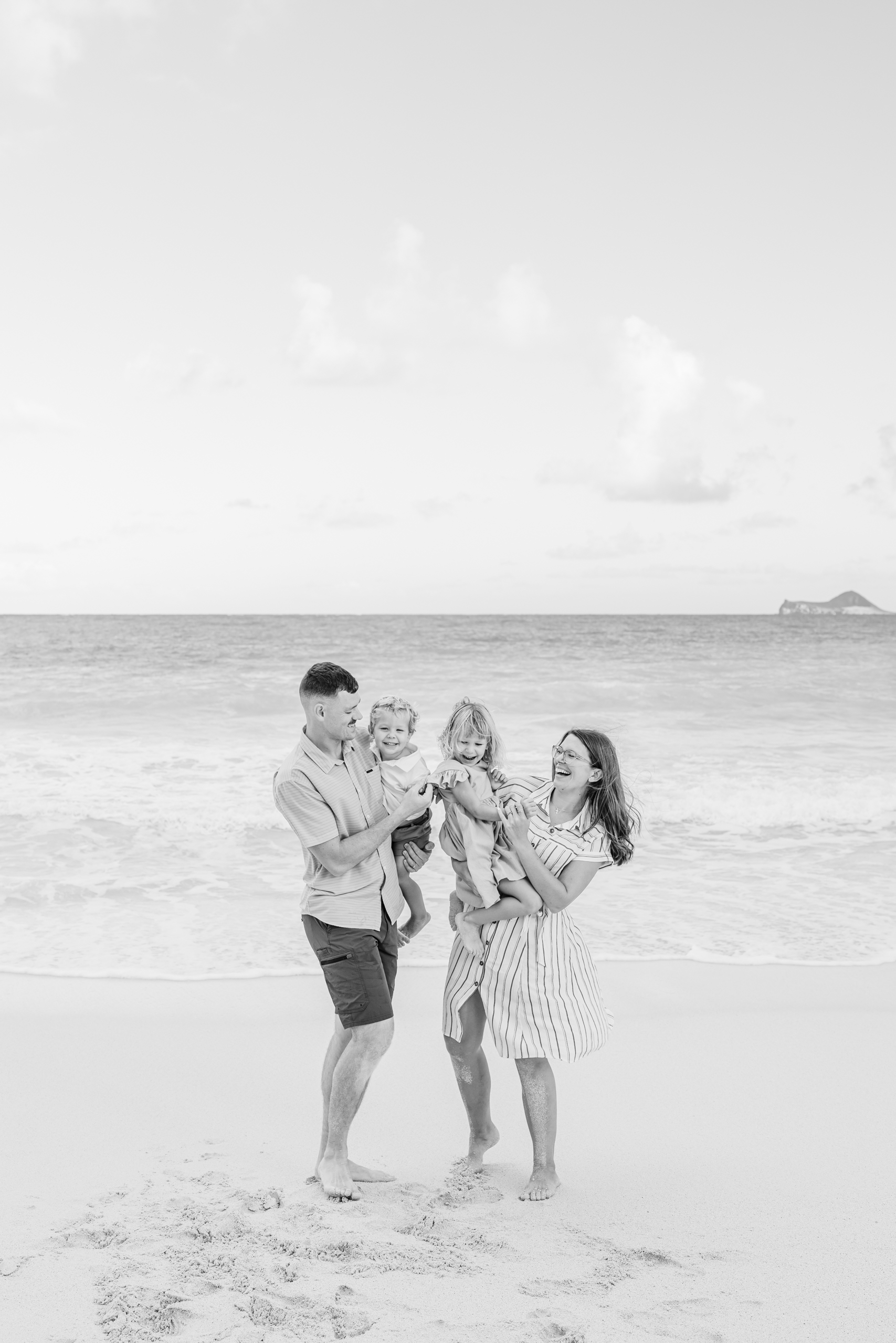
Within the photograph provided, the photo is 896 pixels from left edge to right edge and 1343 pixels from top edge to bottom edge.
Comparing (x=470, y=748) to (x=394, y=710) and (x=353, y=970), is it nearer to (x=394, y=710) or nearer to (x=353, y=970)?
(x=394, y=710)

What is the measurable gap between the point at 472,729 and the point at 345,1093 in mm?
1282

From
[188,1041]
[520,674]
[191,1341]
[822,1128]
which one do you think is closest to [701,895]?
[822,1128]

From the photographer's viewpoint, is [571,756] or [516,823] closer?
[516,823]

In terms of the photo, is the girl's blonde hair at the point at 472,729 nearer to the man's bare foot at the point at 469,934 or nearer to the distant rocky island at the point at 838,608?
the man's bare foot at the point at 469,934

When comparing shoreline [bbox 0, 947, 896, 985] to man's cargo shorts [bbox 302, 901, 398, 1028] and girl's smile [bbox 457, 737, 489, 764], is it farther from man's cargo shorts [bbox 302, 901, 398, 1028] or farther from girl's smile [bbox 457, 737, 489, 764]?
girl's smile [bbox 457, 737, 489, 764]

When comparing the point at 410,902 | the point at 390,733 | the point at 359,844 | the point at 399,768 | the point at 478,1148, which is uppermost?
the point at 390,733

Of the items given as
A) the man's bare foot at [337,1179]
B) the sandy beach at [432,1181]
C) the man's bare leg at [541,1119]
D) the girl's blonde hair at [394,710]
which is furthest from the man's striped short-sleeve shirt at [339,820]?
the sandy beach at [432,1181]

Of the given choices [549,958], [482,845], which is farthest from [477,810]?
[549,958]

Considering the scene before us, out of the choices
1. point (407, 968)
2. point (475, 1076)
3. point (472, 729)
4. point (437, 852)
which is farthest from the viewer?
point (437, 852)

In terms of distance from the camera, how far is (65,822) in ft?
30.1

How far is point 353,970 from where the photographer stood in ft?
11.1

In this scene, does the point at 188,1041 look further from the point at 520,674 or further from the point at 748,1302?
the point at 520,674

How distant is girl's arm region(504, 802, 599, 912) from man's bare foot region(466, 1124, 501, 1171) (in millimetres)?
918

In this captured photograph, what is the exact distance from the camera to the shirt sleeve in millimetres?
3299
